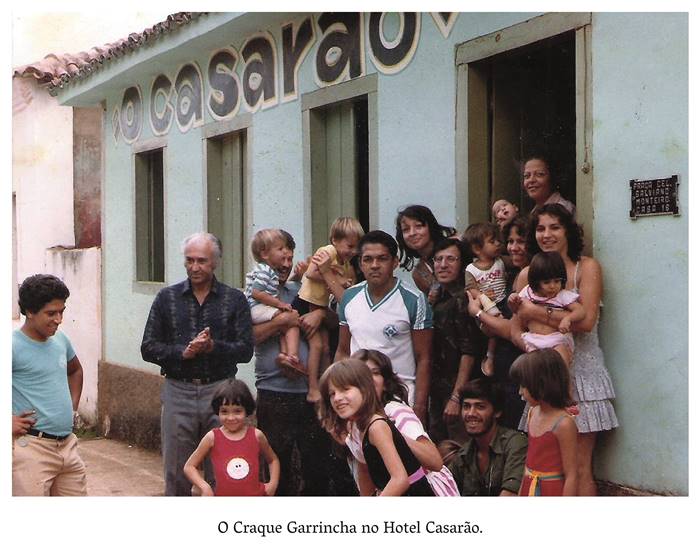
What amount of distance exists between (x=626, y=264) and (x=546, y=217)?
41 cm

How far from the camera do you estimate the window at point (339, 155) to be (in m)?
6.04

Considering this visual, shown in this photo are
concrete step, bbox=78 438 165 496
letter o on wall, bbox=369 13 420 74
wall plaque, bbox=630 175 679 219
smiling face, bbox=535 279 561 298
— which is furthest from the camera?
concrete step, bbox=78 438 165 496

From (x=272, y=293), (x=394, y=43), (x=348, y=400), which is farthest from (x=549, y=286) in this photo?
(x=394, y=43)

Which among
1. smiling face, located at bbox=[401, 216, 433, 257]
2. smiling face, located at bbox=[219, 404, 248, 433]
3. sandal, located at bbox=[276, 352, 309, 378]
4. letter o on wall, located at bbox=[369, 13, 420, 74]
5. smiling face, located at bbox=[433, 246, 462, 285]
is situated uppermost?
letter o on wall, located at bbox=[369, 13, 420, 74]

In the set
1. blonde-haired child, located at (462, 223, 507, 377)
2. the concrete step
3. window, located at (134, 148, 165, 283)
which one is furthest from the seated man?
window, located at (134, 148, 165, 283)

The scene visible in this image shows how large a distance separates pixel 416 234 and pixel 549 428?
1.34m

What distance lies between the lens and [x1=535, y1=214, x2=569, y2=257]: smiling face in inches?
172

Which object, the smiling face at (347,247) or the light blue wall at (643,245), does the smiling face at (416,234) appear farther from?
the light blue wall at (643,245)

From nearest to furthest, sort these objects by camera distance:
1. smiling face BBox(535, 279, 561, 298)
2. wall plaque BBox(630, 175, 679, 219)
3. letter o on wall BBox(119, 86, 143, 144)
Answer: wall plaque BBox(630, 175, 679, 219) < smiling face BBox(535, 279, 561, 298) < letter o on wall BBox(119, 86, 143, 144)

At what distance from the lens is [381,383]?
429 cm

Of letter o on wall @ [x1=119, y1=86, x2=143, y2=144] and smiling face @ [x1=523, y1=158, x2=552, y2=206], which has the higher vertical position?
letter o on wall @ [x1=119, y1=86, x2=143, y2=144]

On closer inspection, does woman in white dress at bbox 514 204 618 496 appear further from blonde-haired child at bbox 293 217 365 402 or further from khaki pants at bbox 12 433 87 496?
khaki pants at bbox 12 433 87 496

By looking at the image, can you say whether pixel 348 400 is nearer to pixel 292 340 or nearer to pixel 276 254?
pixel 292 340

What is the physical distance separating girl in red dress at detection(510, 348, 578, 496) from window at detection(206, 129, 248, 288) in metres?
3.77
